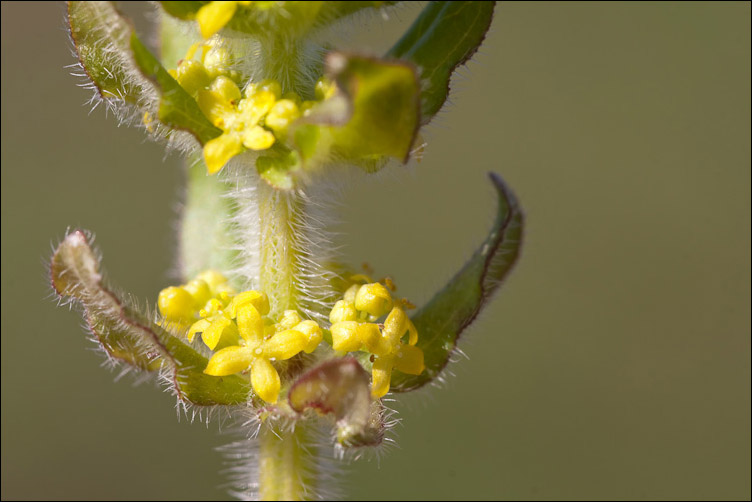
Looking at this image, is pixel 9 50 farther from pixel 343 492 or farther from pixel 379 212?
pixel 343 492

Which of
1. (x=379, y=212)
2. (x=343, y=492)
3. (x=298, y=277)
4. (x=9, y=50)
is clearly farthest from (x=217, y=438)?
(x=298, y=277)

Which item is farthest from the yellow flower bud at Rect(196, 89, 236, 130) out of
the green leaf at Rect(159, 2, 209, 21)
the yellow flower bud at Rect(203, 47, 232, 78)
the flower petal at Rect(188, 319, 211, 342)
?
the flower petal at Rect(188, 319, 211, 342)

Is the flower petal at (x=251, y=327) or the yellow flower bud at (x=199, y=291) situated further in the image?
the yellow flower bud at (x=199, y=291)

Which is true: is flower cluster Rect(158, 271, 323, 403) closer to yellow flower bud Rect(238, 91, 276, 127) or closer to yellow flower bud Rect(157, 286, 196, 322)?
yellow flower bud Rect(157, 286, 196, 322)

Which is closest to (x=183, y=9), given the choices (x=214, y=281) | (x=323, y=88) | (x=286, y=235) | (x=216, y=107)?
(x=216, y=107)

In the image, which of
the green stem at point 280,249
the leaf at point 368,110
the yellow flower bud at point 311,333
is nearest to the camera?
the leaf at point 368,110

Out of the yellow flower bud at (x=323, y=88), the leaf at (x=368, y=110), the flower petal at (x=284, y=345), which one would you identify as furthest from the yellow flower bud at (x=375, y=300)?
the yellow flower bud at (x=323, y=88)

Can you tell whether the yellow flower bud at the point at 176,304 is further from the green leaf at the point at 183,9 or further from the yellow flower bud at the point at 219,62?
the green leaf at the point at 183,9
